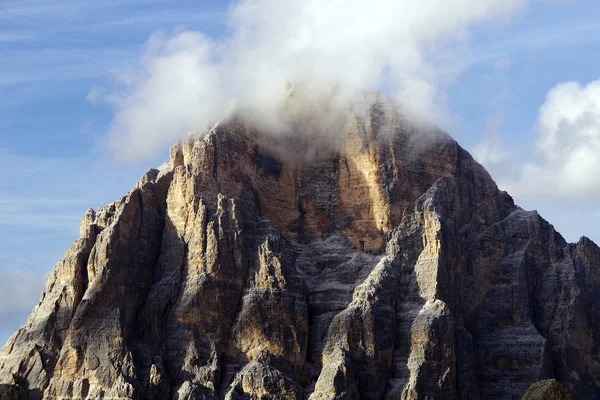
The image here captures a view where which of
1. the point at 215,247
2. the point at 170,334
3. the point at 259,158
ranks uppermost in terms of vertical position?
the point at 259,158

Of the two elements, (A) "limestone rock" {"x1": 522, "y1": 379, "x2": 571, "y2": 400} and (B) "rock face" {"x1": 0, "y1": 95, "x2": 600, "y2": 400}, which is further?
(B) "rock face" {"x1": 0, "y1": 95, "x2": 600, "y2": 400}

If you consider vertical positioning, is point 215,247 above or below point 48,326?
above

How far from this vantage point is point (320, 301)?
133m

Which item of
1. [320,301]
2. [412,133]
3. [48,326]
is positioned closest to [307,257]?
[320,301]

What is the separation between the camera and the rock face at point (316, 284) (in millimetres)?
124500

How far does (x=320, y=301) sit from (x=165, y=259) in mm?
14460

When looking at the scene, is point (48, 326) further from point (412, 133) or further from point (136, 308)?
point (412, 133)

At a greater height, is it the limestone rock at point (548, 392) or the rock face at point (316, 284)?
the rock face at point (316, 284)

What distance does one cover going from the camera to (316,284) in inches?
5320

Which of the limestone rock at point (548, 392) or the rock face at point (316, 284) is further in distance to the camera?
the rock face at point (316, 284)

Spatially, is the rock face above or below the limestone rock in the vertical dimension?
above

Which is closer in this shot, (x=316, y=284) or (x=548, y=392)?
(x=548, y=392)

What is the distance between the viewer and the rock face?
4902 inches

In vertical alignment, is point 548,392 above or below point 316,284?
below
